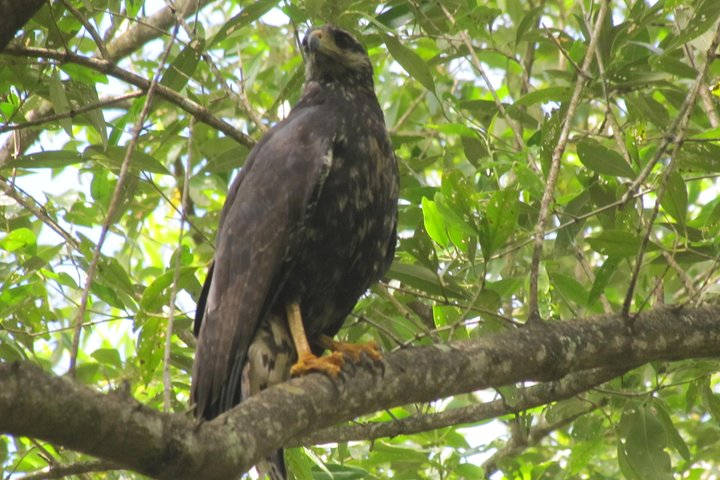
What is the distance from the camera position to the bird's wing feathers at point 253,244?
3.77m

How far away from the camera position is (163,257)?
7848 mm

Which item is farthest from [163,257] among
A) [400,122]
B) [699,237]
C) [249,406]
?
[249,406]

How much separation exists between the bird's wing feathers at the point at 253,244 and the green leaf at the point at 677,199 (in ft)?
4.27

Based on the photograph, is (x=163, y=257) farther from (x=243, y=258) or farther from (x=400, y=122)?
(x=243, y=258)

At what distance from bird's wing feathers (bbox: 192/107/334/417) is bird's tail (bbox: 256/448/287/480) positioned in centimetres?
27

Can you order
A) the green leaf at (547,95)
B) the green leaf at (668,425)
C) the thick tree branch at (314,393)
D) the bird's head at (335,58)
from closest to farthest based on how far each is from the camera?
the thick tree branch at (314,393)
the green leaf at (668,425)
the green leaf at (547,95)
the bird's head at (335,58)

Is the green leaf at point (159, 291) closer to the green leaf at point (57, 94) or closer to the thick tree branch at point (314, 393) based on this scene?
the green leaf at point (57, 94)

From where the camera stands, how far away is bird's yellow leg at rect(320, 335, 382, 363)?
3.56m

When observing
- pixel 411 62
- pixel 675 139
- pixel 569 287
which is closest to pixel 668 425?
pixel 569 287

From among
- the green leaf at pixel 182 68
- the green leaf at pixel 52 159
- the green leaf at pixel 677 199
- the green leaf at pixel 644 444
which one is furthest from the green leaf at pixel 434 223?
the green leaf at pixel 52 159

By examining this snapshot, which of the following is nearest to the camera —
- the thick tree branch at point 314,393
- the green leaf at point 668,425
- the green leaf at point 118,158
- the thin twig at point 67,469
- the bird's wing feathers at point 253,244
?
the thick tree branch at point 314,393

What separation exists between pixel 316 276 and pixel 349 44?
133 centimetres

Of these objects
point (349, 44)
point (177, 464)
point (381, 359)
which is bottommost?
point (177, 464)

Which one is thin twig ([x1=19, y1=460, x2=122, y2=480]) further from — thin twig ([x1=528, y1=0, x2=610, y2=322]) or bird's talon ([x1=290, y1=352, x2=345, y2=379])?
thin twig ([x1=528, y1=0, x2=610, y2=322])
